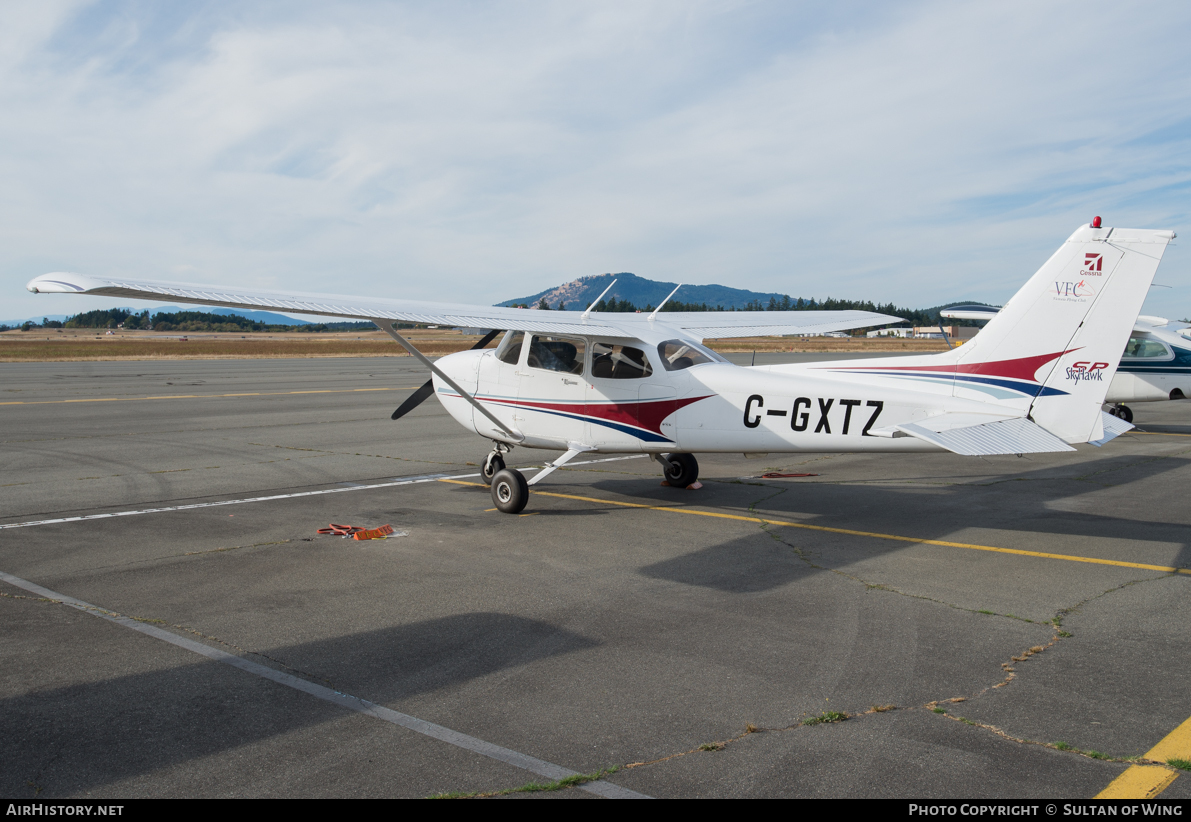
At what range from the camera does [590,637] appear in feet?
17.1

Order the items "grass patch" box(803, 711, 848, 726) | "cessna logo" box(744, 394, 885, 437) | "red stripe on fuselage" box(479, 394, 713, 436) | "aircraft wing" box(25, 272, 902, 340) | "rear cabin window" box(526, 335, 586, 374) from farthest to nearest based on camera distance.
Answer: "rear cabin window" box(526, 335, 586, 374), "red stripe on fuselage" box(479, 394, 713, 436), "cessna logo" box(744, 394, 885, 437), "aircraft wing" box(25, 272, 902, 340), "grass patch" box(803, 711, 848, 726)

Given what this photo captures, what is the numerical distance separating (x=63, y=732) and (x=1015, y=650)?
5.32m

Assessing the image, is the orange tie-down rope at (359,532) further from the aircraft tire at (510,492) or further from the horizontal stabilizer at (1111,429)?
the horizontal stabilizer at (1111,429)

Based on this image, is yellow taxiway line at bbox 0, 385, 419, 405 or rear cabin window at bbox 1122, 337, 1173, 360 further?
yellow taxiway line at bbox 0, 385, 419, 405

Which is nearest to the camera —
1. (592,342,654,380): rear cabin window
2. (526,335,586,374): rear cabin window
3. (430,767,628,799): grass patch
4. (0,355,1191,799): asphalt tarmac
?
(430,767,628,799): grass patch

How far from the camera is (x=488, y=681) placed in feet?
14.8

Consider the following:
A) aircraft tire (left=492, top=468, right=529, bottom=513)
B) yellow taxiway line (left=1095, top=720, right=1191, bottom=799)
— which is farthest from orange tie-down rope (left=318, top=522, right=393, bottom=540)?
yellow taxiway line (left=1095, top=720, right=1191, bottom=799)

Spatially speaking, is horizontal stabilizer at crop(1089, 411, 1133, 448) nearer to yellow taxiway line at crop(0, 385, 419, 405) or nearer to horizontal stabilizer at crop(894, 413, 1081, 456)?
horizontal stabilizer at crop(894, 413, 1081, 456)

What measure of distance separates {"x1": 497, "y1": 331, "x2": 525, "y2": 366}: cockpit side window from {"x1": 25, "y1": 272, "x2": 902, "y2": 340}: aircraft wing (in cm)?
30

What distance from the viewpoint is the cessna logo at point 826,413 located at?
25.6ft

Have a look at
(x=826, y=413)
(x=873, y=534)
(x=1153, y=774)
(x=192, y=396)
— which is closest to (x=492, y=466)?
(x=826, y=413)

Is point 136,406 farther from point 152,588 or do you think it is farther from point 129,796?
point 129,796

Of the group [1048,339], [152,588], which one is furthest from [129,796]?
[1048,339]

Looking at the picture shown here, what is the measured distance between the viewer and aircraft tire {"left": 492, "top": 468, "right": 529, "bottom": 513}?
903 centimetres
